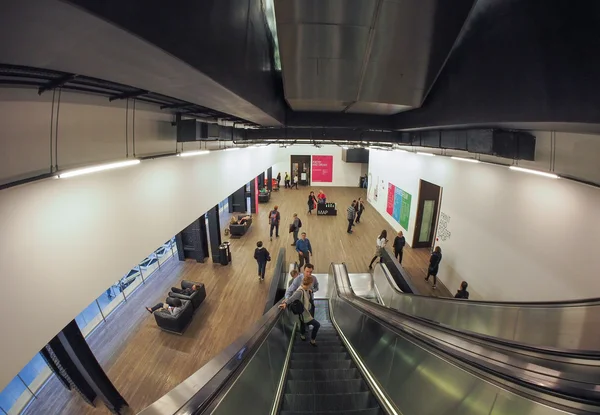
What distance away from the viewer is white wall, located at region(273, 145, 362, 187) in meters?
20.3

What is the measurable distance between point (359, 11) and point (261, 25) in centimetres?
181

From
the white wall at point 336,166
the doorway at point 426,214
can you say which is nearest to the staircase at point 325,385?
the doorway at point 426,214

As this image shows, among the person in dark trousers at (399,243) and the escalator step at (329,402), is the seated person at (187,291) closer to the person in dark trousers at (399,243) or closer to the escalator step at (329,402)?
the escalator step at (329,402)

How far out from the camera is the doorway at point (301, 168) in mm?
21125

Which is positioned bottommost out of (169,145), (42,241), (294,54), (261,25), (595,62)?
(42,241)

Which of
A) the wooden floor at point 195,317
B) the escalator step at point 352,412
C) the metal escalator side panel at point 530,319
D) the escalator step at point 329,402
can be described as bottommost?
the wooden floor at point 195,317

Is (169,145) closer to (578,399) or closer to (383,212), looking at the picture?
(578,399)

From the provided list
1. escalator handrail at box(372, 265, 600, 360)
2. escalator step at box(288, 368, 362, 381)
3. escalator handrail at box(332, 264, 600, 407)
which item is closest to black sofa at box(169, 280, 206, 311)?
escalator step at box(288, 368, 362, 381)

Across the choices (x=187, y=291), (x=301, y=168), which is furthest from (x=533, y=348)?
(x=301, y=168)

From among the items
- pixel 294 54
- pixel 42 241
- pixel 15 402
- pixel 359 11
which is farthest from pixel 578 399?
pixel 15 402

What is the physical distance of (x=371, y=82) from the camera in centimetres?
341

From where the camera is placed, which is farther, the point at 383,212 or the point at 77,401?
the point at 383,212

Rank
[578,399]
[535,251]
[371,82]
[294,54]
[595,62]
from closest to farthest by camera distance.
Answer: [578,399] < [595,62] < [294,54] < [371,82] < [535,251]

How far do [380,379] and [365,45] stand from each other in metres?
3.55
